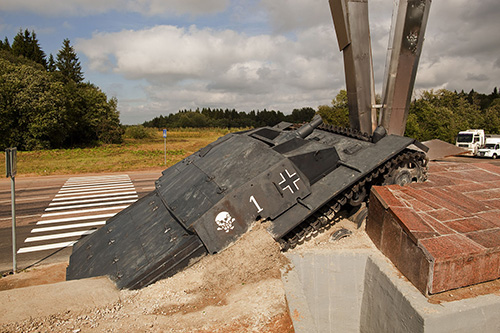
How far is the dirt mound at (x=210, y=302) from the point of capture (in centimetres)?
457

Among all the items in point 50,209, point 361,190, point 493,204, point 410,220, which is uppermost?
point 361,190

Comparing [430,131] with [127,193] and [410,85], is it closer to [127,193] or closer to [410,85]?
[410,85]

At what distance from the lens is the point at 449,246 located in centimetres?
490

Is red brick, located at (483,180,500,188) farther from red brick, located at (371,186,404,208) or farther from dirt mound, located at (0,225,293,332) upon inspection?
dirt mound, located at (0,225,293,332)

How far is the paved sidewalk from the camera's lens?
187 inches

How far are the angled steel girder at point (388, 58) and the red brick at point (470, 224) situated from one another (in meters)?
6.13

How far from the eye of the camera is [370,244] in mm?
6520

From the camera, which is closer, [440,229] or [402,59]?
[440,229]

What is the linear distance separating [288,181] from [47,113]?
3164 cm

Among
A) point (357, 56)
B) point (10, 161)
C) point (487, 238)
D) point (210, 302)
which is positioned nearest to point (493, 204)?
point (487, 238)

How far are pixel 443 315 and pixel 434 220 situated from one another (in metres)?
1.70

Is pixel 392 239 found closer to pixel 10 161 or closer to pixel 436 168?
pixel 436 168

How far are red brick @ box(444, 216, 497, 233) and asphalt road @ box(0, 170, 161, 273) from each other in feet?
28.9

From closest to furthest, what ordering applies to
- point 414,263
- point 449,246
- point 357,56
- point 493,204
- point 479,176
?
1. point 449,246
2. point 414,263
3. point 493,204
4. point 479,176
5. point 357,56
